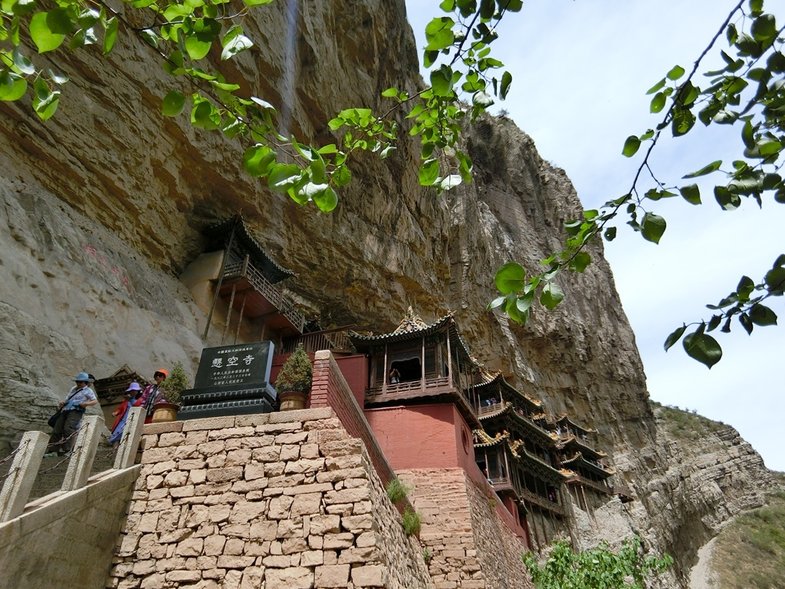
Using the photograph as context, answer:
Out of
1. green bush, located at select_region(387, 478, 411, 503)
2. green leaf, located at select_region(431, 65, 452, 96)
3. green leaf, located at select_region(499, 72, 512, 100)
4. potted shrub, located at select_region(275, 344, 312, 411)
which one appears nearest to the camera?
green leaf, located at select_region(431, 65, 452, 96)

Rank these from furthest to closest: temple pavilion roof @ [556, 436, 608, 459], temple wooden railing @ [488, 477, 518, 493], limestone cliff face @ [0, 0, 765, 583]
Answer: temple pavilion roof @ [556, 436, 608, 459] → temple wooden railing @ [488, 477, 518, 493] → limestone cliff face @ [0, 0, 765, 583]

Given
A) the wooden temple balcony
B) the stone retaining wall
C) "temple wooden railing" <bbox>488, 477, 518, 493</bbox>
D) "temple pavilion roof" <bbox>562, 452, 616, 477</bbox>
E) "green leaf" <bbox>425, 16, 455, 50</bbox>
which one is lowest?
the stone retaining wall

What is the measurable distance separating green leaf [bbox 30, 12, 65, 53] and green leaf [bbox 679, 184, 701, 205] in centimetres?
295

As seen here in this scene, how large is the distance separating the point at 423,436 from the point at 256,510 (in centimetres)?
816

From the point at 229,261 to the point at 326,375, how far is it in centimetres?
1255

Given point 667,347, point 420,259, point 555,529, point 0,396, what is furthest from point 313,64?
point 555,529

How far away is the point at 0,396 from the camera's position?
752 centimetres

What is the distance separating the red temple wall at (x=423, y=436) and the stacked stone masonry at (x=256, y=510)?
630 centimetres

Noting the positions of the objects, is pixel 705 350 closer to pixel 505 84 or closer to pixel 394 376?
pixel 505 84

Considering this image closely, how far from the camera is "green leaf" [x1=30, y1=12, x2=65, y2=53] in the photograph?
234cm

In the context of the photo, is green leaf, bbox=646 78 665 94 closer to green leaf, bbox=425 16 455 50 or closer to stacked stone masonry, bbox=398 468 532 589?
green leaf, bbox=425 16 455 50

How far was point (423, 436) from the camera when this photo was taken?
13.6m

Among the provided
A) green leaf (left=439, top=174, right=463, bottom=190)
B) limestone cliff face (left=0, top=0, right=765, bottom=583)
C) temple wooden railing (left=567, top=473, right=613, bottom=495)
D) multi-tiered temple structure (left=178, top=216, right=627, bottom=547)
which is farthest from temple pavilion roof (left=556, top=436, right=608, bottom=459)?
green leaf (left=439, top=174, right=463, bottom=190)

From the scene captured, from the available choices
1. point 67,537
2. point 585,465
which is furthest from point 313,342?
point 585,465
